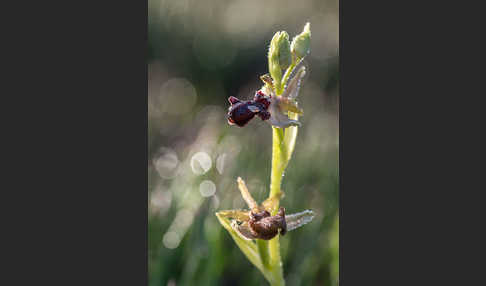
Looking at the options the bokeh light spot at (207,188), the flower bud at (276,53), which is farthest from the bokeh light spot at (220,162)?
the flower bud at (276,53)

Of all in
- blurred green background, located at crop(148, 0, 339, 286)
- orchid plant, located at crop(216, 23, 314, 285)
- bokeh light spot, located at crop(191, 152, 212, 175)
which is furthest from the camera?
bokeh light spot, located at crop(191, 152, 212, 175)

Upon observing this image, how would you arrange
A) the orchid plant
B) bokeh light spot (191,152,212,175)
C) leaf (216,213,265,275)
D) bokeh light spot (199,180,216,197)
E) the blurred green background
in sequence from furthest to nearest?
bokeh light spot (191,152,212,175) → bokeh light spot (199,180,216,197) → the blurred green background → leaf (216,213,265,275) → the orchid plant

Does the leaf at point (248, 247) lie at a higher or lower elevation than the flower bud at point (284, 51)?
lower

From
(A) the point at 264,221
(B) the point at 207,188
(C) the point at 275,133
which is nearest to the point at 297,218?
(A) the point at 264,221

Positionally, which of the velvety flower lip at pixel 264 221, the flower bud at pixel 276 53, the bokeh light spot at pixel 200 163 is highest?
the flower bud at pixel 276 53

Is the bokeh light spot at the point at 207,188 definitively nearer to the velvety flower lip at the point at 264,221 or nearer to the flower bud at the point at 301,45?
the velvety flower lip at the point at 264,221

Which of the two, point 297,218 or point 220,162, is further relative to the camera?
point 220,162

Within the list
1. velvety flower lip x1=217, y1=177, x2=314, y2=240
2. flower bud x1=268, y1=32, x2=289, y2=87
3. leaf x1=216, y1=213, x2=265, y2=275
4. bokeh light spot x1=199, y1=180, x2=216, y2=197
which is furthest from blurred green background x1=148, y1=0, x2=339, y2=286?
flower bud x1=268, y1=32, x2=289, y2=87

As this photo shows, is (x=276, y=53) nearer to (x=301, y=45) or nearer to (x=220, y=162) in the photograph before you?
(x=301, y=45)

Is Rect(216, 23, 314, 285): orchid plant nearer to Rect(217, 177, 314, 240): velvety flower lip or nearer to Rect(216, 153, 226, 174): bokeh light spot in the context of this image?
Rect(217, 177, 314, 240): velvety flower lip

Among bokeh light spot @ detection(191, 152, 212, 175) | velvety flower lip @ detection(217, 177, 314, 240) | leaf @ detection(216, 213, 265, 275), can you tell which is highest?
A: bokeh light spot @ detection(191, 152, 212, 175)
